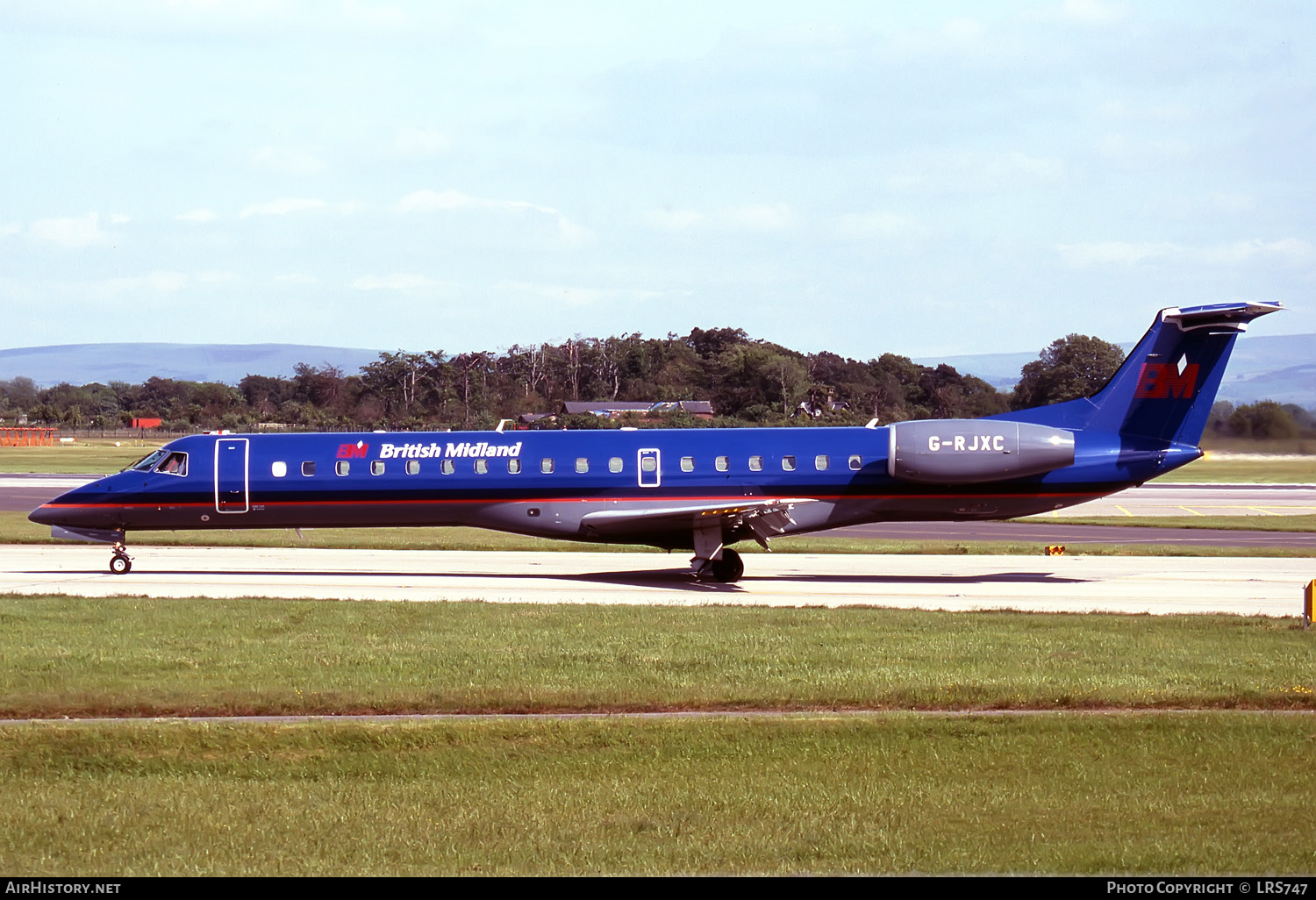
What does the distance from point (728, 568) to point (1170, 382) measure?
31.6ft

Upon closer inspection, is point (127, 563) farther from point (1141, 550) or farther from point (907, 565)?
point (1141, 550)

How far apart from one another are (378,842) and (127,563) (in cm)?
1987

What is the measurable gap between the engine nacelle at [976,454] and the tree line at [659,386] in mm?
21736

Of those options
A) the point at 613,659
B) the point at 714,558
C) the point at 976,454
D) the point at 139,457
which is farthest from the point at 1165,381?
the point at 139,457

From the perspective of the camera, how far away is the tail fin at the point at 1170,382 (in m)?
25.6

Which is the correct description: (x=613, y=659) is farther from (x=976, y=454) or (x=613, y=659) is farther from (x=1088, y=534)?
(x=1088, y=534)

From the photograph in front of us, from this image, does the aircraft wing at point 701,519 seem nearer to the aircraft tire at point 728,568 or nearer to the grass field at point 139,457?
the aircraft tire at point 728,568

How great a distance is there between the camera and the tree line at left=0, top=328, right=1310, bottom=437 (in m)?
61.3

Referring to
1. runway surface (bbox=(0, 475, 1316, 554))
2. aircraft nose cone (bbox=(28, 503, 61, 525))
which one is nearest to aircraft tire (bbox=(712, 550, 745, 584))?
runway surface (bbox=(0, 475, 1316, 554))

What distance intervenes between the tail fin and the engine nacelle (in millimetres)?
1455

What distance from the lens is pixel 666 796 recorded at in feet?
33.4

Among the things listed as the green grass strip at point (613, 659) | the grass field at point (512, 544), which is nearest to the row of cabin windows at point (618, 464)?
the grass field at point (512, 544)

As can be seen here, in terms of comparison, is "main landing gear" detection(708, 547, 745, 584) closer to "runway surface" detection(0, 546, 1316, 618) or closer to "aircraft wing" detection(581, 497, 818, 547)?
"runway surface" detection(0, 546, 1316, 618)
